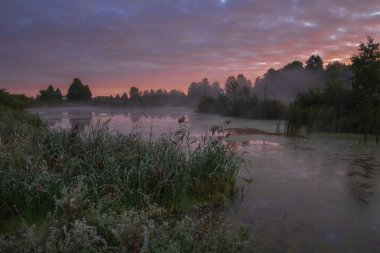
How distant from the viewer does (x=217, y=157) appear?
5.80 metres

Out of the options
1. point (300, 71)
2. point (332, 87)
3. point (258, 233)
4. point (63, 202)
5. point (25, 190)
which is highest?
point (300, 71)

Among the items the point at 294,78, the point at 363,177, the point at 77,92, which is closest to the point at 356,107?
the point at 363,177

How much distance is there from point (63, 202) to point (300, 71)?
153 feet

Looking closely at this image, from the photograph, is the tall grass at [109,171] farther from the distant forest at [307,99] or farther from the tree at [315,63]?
the tree at [315,63]

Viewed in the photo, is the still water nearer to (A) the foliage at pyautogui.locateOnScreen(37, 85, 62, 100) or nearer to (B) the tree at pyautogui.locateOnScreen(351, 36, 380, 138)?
(B) the tree at pyautogui.locateOnScreen(351, 36, 380, 138)

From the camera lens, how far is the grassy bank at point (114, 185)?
2705mm

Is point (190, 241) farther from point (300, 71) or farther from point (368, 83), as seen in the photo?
point (300, 71)

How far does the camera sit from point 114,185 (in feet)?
14.4

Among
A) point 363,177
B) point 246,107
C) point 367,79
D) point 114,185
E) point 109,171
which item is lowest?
point 363,177

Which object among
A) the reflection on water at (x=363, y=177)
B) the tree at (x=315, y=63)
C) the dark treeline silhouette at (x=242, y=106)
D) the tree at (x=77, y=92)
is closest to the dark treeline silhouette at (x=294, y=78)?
the tree at (x=315, y=63)

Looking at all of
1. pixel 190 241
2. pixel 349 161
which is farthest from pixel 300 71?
pixel 190 241

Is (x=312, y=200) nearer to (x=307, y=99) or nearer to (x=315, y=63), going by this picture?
(x=307, y=99)

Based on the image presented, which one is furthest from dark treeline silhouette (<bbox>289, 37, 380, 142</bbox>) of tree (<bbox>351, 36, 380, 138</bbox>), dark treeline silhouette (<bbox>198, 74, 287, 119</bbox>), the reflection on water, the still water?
dark treeline silhouette (<bbox>198, 74, 287, 119</bbox>)

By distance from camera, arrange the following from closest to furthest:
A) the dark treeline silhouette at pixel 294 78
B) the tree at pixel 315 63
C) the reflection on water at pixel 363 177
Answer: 1. the reflection on water at pixel 363 177
2. the dark treeline silhouette at pixel 294 78
3. the tree at pixel 315 63
